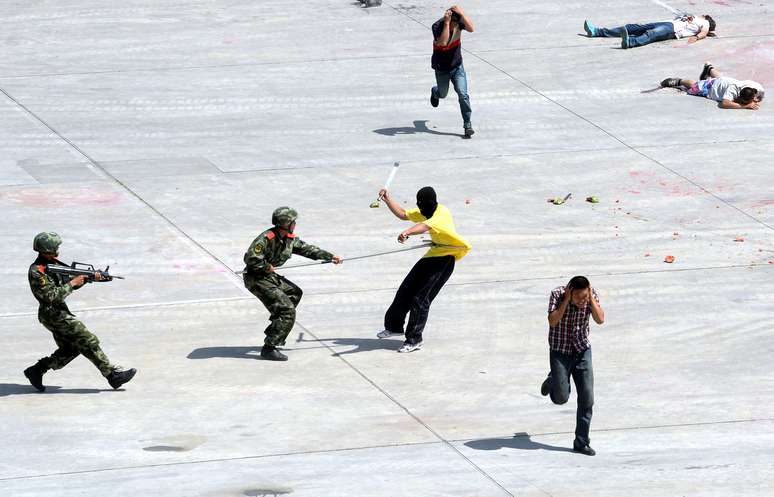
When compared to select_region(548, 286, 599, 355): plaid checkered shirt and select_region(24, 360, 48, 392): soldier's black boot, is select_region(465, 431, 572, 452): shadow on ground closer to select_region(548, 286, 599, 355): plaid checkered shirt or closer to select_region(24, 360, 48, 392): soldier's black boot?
select_region(548, 286, 599, 355): plaid checkered shirt

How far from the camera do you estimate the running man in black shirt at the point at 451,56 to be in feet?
64.3

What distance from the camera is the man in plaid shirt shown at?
11.0 meters

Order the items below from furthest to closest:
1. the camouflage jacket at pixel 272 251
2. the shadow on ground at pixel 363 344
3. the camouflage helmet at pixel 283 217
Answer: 1. the shadow on ground at pixel 363 344
2. the camouflage jacket at pixel 272 251
3. the camouflage helmet at pixel 283 217

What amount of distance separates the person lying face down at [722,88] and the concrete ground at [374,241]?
0.37 m

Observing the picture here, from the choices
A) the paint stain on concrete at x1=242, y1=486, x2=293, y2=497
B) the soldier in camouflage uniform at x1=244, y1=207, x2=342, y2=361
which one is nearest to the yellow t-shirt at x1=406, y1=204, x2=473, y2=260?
the soldier in camouflage uniform at x1=244, y1=207, x2=342, y2=361

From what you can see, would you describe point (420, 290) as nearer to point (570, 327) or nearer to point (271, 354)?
point (271, 354)

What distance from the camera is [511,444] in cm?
1139

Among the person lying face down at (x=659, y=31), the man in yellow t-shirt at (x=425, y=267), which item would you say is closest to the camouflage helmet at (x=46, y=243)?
the man in yellow t-shirt at (x=425, y=267)

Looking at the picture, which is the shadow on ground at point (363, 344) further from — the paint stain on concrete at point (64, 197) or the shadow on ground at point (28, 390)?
the paint stain on concrete at point (64, 197)

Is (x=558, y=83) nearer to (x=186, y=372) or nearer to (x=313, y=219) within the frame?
(x=313, y=219)

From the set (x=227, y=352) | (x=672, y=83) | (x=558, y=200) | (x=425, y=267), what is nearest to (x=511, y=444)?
(x=425, y=267)

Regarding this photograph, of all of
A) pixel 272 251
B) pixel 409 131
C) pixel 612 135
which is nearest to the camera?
pixel 272 251

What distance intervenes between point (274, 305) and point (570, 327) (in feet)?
10.7

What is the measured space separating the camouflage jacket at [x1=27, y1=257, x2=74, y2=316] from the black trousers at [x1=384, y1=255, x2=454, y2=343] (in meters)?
3.18
